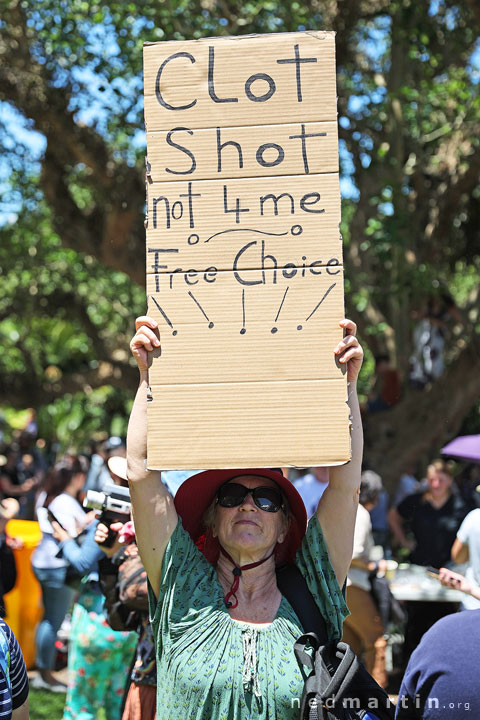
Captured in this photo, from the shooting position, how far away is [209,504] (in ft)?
10.1

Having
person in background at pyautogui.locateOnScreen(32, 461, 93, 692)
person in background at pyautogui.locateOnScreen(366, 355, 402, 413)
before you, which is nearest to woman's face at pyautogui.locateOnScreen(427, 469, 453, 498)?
person in background at pyautogui.locateOnScreen(32, 461, 93, 692)

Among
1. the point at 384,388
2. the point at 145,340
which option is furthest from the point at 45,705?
the point at 384,388

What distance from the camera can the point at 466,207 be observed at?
1176 cm

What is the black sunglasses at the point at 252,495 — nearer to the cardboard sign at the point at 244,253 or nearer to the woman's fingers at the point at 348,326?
the cardboard sign at the point at 244,253

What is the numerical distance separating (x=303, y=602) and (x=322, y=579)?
3.6 inches

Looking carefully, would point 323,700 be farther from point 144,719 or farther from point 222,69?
point 222,69

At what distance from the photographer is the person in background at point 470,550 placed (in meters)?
5.00

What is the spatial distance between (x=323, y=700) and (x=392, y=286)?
29.6ft

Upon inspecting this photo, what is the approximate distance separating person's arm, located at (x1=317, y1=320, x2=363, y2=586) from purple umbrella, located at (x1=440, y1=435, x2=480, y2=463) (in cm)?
441

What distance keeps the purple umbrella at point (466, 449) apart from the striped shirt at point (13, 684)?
510cm

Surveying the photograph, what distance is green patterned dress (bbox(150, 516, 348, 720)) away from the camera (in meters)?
2.60

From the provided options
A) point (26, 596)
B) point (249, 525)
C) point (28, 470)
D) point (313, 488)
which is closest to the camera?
point (249, 525)

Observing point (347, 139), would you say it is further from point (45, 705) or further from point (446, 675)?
point (446, 675)

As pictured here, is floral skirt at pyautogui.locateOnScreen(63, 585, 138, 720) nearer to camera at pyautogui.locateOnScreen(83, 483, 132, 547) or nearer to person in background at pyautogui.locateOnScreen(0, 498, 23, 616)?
camera at pyautogui.locateOnScreen(83, 483, 132, 547)
